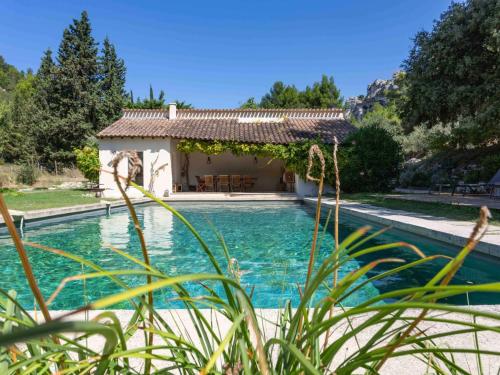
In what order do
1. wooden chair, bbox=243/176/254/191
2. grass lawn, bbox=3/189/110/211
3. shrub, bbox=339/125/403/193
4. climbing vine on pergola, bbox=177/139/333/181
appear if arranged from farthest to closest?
wooden chair, bbox=243/176/254/191
climbing vine on pergola, bbox=177/139/333/181
shrub, bbox=339/125/403/193
grass lawn, bbox=3/189/110/211

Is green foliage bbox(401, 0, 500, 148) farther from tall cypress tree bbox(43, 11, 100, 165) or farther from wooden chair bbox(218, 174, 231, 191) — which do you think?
tall cypress tree bbox(43, 11, 100, 165)

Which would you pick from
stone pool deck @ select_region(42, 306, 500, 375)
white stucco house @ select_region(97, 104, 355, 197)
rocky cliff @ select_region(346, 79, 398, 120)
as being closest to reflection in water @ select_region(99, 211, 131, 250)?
stone pool deck @ select_region(42, 306, 500, 375)

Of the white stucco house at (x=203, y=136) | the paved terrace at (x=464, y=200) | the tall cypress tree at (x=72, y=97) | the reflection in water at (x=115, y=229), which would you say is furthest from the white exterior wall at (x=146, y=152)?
the tall cypress tree at (x=72, y=97)

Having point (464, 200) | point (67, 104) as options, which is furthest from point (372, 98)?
point (464, 200)

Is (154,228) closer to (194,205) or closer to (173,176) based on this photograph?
(194,205)

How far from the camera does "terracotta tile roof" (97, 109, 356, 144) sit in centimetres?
1736

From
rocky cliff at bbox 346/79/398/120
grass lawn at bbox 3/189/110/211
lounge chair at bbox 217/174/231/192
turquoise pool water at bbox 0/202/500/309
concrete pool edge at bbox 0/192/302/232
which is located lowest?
turquoise pool water at bbox 0/202/500/309

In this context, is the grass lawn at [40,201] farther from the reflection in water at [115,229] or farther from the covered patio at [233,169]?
the covered patio at [233,169]

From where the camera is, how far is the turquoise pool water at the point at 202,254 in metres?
4.39

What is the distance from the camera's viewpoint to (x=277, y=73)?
37.2 metres

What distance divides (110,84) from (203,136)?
19.9 metres

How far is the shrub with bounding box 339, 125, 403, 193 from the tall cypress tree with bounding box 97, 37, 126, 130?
23457 millimetres

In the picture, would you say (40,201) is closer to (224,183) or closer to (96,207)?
(96,207)

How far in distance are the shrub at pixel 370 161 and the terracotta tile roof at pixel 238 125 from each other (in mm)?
1322
